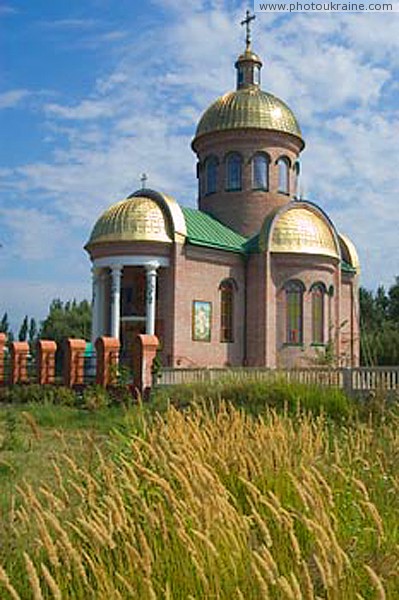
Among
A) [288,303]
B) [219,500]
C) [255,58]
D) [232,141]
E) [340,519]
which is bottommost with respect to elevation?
[340,519]

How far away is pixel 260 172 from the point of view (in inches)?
1129

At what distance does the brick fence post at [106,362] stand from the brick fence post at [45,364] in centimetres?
177

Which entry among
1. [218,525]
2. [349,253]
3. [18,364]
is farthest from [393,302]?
[218,525]

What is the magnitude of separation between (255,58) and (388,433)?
28348 mm

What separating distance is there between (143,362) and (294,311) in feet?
30.7

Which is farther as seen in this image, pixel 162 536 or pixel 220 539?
pixel 162 536

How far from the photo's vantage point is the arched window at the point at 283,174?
1144 inches

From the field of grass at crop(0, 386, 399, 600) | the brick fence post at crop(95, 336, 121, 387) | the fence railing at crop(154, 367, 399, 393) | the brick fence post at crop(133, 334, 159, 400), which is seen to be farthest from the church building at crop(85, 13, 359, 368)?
the field of grass at crop(0, 386, 399, 600)

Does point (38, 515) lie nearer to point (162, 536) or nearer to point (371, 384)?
point (162, 536)

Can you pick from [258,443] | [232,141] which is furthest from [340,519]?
[232,141]

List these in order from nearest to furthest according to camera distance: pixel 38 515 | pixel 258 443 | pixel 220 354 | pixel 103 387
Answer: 1. pixel 38 515
2. pixel 258 443
3. pixel 103 387
4. pixel 220 354

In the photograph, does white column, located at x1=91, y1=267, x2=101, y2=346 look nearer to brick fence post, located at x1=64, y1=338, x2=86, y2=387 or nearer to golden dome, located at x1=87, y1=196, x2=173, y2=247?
golden dome, located at x1=87, y1=196, x2=173, y2=247

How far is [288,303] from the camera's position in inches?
1017

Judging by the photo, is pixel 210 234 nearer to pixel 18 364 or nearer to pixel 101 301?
pixel 101 301
